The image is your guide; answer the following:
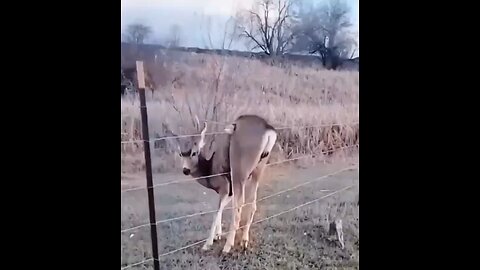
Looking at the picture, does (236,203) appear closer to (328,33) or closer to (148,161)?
(148,161)

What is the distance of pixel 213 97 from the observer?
1.42 metres

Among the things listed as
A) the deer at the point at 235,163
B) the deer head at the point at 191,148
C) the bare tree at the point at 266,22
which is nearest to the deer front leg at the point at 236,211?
→ the deer at the point at 235,163

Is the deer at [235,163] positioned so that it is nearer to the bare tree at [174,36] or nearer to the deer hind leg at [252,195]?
the deer hind leg at [252,195]

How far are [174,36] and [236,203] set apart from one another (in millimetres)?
462

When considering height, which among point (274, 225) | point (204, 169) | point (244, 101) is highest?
point (244, 101)

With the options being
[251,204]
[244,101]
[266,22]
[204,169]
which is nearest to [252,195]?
[251,204]

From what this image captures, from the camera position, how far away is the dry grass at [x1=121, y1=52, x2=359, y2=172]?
Answer: 1.40m

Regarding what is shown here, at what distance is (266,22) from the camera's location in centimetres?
142

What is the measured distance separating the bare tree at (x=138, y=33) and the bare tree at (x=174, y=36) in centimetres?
5

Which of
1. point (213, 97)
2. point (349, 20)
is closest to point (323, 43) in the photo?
point (349, 20)

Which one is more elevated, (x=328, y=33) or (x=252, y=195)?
(x=328, y=33)
